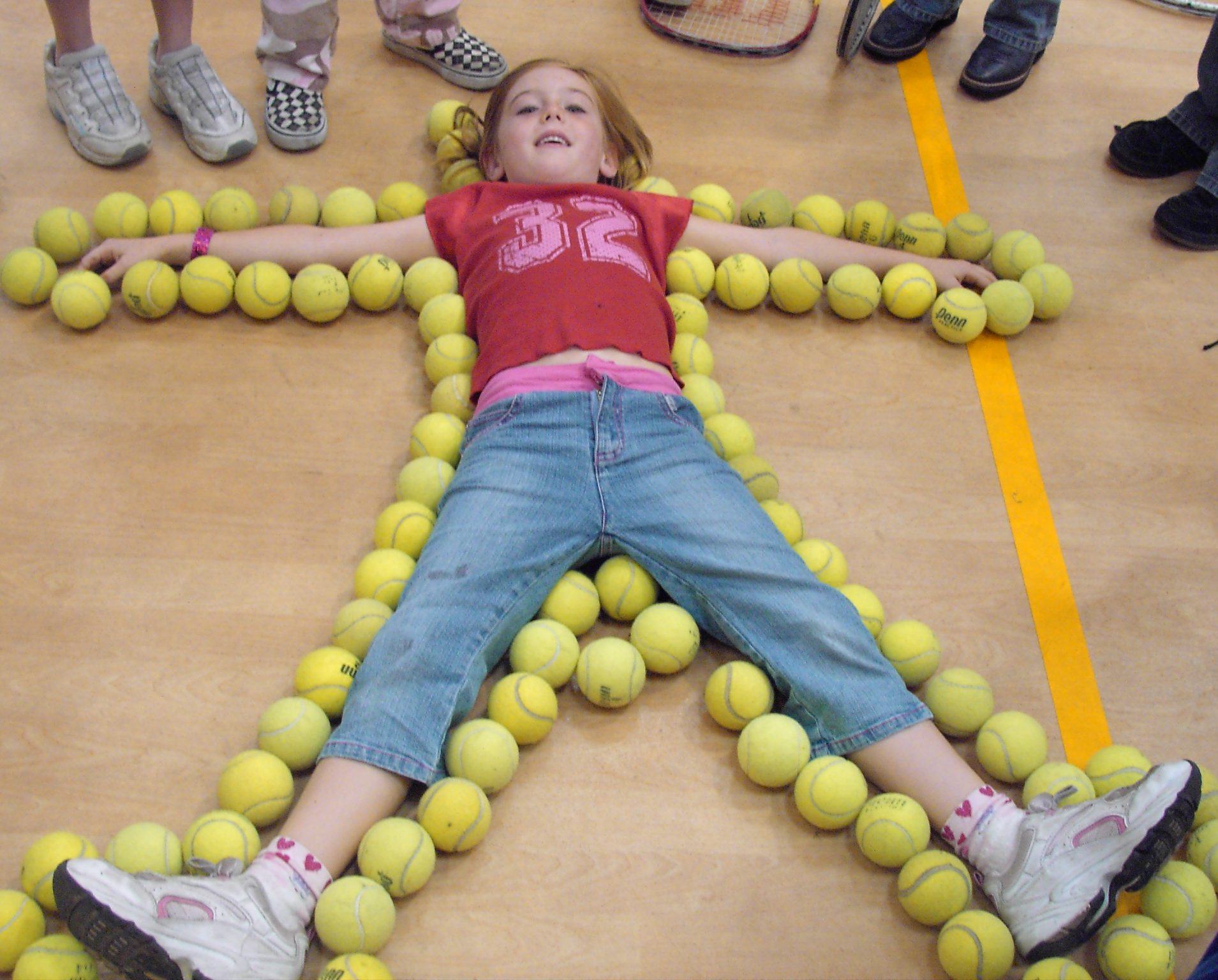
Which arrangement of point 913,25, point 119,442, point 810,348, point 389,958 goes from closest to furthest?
point 389,958 → point 119,442 → point 810,348 → point 913,25

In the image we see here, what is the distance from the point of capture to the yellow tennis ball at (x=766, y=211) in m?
2.67

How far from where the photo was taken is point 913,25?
10.9 feet

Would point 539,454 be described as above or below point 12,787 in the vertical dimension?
above

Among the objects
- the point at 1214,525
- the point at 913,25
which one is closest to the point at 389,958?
the point at 1214,525

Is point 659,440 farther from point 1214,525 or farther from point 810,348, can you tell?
point 1214,525

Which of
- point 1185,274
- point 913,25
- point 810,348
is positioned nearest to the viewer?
point 810,348

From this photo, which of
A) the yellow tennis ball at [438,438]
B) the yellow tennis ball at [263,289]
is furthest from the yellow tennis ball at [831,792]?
the yellow tennis ball at [263,289]

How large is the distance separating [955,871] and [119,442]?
5.62 ft

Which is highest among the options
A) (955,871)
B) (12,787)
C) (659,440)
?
(659,440)

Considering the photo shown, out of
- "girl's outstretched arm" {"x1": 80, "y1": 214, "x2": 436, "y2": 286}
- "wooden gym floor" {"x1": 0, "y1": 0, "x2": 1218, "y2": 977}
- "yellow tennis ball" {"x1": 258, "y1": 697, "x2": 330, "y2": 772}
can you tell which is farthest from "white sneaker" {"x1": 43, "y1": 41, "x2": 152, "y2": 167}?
"yellow tennis ball" {"x1": 258, "y1": 697, "x2": 330, "y2": 772}

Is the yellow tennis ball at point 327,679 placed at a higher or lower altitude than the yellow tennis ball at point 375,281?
lower

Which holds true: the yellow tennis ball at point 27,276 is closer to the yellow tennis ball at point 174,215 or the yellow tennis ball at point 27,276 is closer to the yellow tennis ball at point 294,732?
the yellow tennis ball at point 174,215

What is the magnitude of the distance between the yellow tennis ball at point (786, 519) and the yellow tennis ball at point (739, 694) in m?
0.32

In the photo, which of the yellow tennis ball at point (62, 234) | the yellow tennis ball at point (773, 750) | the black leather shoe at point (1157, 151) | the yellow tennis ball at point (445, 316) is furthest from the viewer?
the black leather shoe at point (1157, 151)
